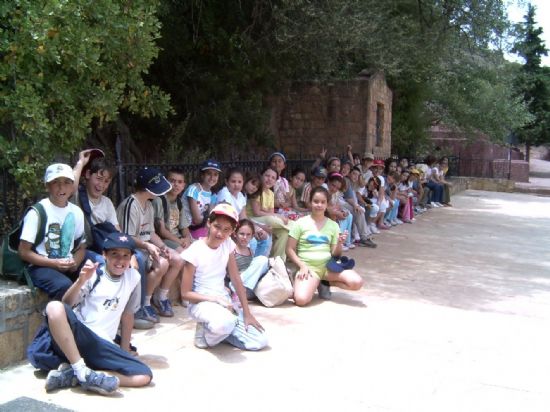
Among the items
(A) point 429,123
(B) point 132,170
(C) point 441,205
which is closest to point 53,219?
(B) point 132,170

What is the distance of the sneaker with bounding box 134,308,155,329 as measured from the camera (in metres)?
5.10

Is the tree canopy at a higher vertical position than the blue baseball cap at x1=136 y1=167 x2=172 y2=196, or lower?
higher

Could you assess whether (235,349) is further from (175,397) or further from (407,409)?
(407,409)

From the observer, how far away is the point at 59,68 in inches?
226

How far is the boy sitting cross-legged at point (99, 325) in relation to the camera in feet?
12.5

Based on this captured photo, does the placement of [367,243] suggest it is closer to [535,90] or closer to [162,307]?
[162,307]

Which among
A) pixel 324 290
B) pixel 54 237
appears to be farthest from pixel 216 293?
pixel 324 290

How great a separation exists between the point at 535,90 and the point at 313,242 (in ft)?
118

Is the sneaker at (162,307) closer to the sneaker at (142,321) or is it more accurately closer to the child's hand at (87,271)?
the sneaker at (142,321)

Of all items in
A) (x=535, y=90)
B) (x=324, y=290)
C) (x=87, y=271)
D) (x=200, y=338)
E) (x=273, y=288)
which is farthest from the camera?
(x=535, y=90)

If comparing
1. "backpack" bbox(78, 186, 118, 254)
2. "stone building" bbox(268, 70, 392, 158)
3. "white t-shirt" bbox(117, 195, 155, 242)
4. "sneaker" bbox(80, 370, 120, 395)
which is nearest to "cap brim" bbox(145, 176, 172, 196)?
"white t-shirt" bbox(117, 195, 155, 242)

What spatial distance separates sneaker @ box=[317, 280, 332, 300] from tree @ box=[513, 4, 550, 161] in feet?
109

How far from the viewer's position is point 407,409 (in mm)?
3836

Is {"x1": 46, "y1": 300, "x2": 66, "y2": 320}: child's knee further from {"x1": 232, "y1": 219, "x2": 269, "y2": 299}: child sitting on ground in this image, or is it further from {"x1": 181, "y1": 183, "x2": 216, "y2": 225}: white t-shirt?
{"x1": 181, "y1": 183, "x2": 216, "y2": 225}: white t-shirt
